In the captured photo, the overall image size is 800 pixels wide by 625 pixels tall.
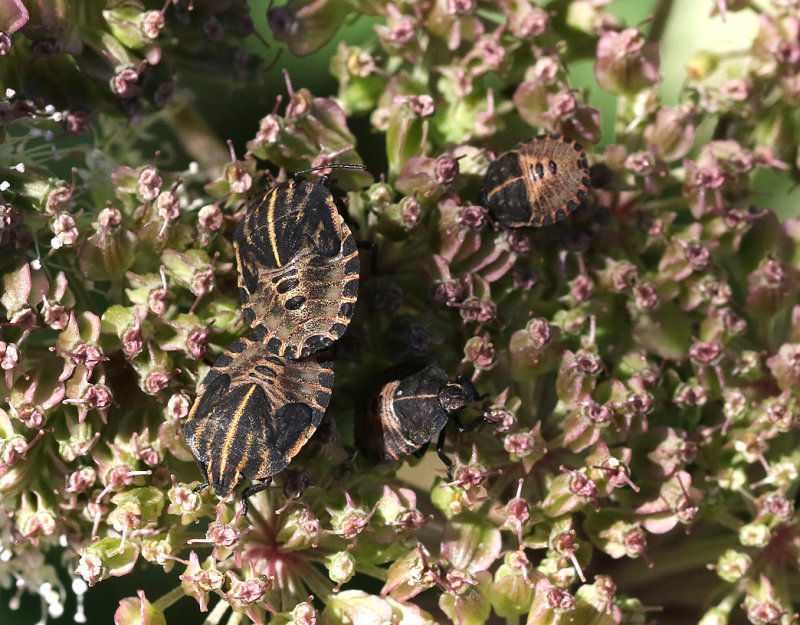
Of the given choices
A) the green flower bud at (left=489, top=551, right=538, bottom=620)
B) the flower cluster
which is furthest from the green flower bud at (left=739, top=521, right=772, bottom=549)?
the green flower bud at (left=489, top=551, right=538, bottom=620)

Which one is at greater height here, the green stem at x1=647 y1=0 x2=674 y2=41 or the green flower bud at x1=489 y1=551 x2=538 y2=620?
the green stem at x1=647 y1=0 x2=674 y2=41

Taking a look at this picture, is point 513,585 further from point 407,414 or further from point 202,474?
point 202,474

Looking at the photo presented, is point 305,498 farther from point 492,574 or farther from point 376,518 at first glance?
point 492,574

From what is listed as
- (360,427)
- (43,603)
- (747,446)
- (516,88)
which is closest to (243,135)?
(516,88)

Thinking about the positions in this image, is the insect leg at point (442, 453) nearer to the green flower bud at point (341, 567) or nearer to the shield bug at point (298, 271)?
the green flower bud at point (341, 567)

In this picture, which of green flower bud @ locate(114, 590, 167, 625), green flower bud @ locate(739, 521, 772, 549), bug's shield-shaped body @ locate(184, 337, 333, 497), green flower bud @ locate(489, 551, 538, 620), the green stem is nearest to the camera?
bug's shield-shaped body @ locate(184, 337, 333, 497)

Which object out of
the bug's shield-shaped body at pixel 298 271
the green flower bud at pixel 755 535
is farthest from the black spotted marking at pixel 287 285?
the green flower bud at pixel 755 535

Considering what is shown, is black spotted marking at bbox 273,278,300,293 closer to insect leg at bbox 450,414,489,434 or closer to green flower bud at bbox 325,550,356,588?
insect leg at bbox 450,414,489,434
